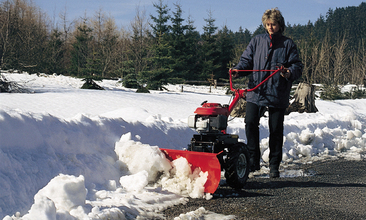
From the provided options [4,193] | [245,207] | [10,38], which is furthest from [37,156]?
[10,38]

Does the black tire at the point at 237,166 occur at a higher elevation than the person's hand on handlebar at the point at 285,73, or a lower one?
lower

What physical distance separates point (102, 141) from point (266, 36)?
2.61 metres

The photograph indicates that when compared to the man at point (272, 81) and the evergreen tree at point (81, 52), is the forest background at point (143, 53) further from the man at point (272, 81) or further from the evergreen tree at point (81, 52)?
the man at point (272, 81)

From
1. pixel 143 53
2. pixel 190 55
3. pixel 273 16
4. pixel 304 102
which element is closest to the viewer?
pixel 273 16

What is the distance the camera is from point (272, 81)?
4.93 m

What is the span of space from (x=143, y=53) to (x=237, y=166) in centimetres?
1948

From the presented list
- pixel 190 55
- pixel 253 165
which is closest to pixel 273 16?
pixel 253 165

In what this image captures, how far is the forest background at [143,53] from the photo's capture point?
1670 centimetres

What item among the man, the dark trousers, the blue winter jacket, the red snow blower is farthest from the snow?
the blue winter jacket

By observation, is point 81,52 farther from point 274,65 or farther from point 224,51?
point 274,65

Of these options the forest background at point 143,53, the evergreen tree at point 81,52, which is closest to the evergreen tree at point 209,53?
the forest background at point 143,53

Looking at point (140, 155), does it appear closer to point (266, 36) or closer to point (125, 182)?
point (125, 182)

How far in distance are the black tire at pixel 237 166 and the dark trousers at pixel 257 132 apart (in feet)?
1.98

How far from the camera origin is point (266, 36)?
5.01 meters
